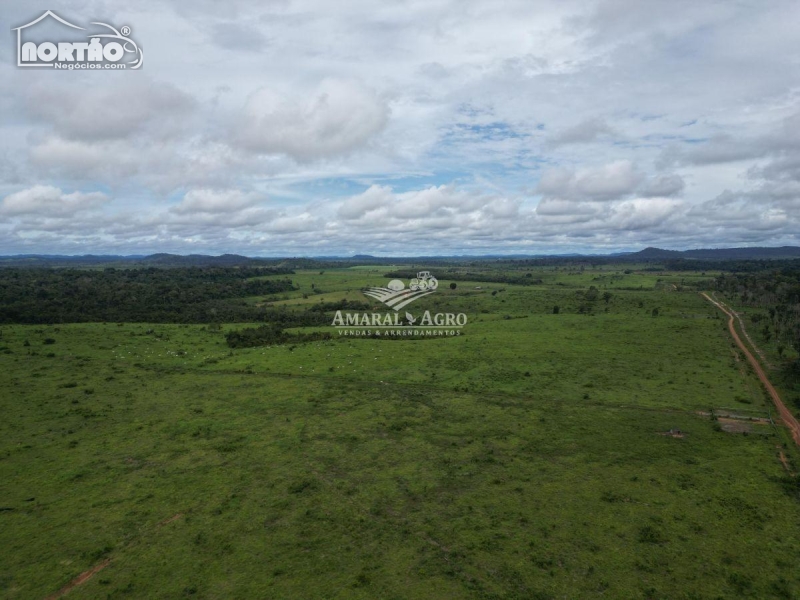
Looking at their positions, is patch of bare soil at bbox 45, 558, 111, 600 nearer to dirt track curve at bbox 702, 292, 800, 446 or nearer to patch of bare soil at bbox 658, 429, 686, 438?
patch of bare soil at bbox 658, 429, 686, 438

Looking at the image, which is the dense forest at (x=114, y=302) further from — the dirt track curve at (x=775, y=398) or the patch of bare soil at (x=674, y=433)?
the dirt track curve at (x=775, y=398)

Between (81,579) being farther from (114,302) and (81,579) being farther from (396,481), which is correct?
(114,302)

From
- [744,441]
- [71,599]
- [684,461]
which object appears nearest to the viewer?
[71,599]

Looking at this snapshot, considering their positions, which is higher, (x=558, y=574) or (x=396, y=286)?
(x=396, y=286)

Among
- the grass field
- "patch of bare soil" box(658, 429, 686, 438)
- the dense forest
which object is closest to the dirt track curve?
the grass field

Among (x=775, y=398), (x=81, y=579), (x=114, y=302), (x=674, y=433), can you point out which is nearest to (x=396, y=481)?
(x=81, y=579)

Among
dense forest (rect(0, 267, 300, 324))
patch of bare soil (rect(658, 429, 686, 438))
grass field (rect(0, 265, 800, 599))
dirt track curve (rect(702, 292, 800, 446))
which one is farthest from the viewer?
dense forest (rect(0, 267, 300, 324))

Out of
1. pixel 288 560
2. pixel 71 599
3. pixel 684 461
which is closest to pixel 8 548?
pixel 71 599

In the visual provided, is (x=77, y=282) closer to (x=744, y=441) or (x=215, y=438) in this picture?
(x=215, y=438)

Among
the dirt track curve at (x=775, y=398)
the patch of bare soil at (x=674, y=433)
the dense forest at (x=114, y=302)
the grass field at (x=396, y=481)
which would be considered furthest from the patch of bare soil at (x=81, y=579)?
the dense forest at (x=114, y=302)
